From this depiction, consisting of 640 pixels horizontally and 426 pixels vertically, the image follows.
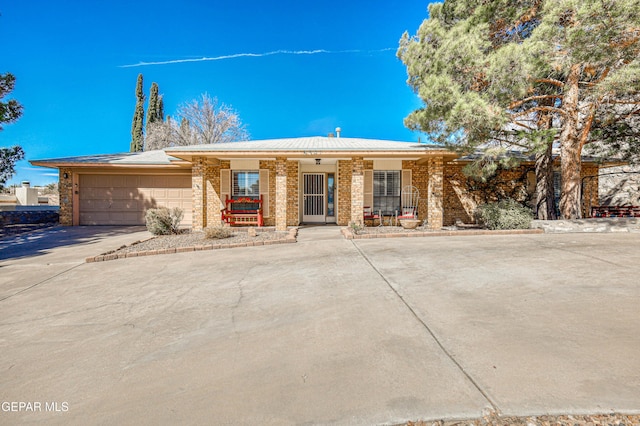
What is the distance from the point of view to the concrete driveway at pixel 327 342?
6.26 ft

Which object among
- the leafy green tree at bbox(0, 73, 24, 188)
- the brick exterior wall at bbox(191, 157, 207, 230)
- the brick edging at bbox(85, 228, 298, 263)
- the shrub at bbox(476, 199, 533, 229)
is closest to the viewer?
the brick edging at bbox(85, 228, 298, 263)

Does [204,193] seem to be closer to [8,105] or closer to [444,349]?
[8,105]

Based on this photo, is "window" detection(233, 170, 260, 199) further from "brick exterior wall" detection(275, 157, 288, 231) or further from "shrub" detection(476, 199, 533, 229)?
"shrub" detection(476, 199, 533, 229)

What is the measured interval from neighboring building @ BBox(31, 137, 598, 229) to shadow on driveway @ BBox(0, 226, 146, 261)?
1.53 m

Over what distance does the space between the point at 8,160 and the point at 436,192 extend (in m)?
15.1

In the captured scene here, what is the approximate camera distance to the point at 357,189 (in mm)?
10336

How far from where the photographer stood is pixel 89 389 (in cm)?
222

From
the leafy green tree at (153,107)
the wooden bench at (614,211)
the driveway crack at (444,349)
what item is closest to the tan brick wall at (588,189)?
the wooden bench at (614,211)

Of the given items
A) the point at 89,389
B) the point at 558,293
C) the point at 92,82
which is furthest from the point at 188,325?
the point at 92,82

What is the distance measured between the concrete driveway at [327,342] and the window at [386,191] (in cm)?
653

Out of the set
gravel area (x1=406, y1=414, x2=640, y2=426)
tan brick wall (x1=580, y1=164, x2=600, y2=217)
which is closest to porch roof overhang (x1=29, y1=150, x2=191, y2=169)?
gravel area (x1=406, y1=414, x2=640, y2=426)

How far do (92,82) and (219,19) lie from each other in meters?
16.9

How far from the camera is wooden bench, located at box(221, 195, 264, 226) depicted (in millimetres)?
11359

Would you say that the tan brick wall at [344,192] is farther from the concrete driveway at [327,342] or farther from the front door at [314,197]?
the concrete driveway at [327,342]
